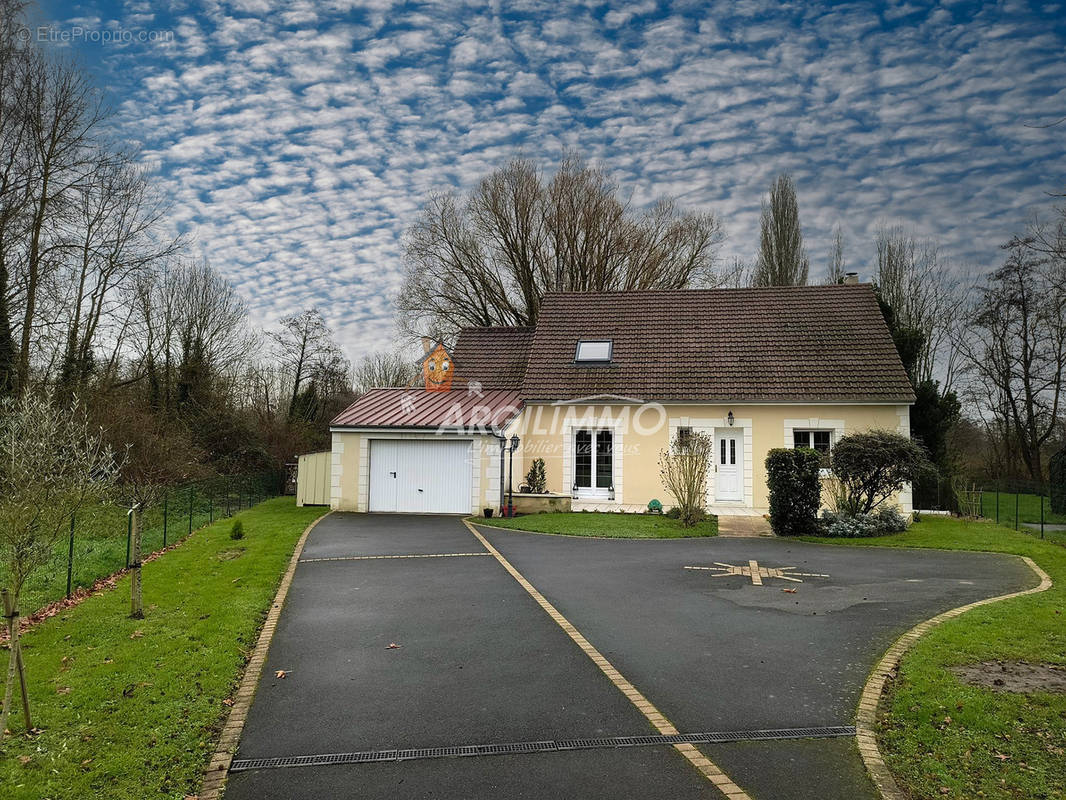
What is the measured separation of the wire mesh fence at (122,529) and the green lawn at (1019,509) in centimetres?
2195

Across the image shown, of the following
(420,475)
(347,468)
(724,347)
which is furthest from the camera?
(724,347)

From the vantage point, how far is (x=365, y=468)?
19.7 m

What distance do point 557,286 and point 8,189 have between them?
22.9m

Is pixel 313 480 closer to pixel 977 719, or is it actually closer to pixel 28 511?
pixel 28 511

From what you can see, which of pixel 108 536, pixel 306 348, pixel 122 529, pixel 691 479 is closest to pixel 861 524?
pixel 691 479

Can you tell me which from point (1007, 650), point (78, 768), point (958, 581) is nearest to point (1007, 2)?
point (1007, 650)

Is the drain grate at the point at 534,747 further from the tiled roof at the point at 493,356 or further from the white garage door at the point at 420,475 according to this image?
the tiled roof at the point at 493,356

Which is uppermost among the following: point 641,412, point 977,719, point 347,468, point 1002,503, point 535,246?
point 535,246

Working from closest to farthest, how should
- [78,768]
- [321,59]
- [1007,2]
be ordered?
[78,768] < [1007,2] < [321,59]

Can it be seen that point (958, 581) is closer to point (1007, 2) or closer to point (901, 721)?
point (901, 721)

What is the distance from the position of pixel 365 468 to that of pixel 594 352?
7.95 m

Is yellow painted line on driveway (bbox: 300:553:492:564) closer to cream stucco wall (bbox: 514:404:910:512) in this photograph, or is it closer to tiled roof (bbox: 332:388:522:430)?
tiled roof (bbox: 332:388:522:430)

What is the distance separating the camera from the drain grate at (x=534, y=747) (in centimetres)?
486

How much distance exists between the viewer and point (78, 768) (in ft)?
15.6
